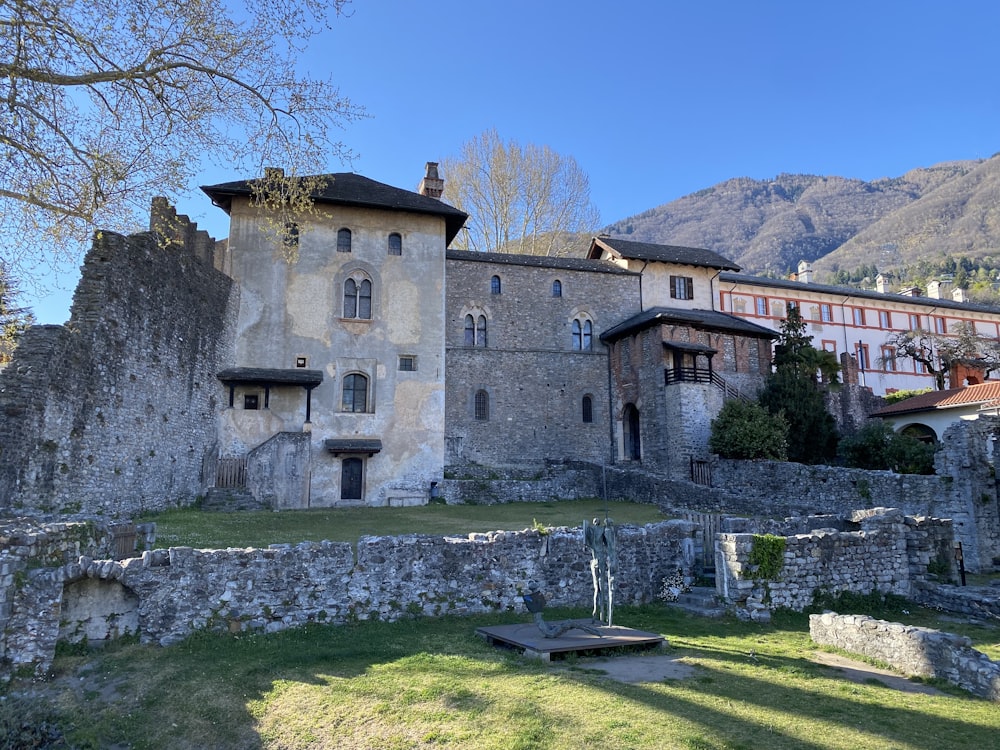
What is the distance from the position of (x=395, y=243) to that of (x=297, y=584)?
76.0 feet

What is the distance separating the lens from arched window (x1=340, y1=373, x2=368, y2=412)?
101ft

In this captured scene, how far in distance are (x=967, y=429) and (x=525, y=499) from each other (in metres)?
16.7

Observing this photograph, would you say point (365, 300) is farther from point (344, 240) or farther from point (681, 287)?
point (681, 287)

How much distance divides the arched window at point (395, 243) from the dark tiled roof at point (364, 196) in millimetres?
1260

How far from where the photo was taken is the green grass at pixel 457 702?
285 inches

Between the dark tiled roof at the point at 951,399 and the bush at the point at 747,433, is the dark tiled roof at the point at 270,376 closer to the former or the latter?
the bush at the point at 747,433

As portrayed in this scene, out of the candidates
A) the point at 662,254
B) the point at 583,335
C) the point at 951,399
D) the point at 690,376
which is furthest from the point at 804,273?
the point at 690,376

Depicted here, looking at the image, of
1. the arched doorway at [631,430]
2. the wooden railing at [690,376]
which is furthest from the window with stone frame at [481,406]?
the wooden railing at [690,376]

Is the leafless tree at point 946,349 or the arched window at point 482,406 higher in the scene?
the leafless tree at point 946,349

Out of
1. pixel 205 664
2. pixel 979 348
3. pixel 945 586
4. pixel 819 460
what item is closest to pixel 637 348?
pixel 819 460

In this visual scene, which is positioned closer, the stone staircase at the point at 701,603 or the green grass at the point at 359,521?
the stone staircase at the point at 701,603

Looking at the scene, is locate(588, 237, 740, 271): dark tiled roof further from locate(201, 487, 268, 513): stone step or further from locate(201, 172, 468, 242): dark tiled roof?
locate(201, 487, 268, 513): stone step

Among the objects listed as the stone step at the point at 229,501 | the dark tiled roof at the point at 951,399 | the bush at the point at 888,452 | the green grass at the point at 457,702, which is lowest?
the green grass at the point at 457,702

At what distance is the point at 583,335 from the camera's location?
38531 mm
